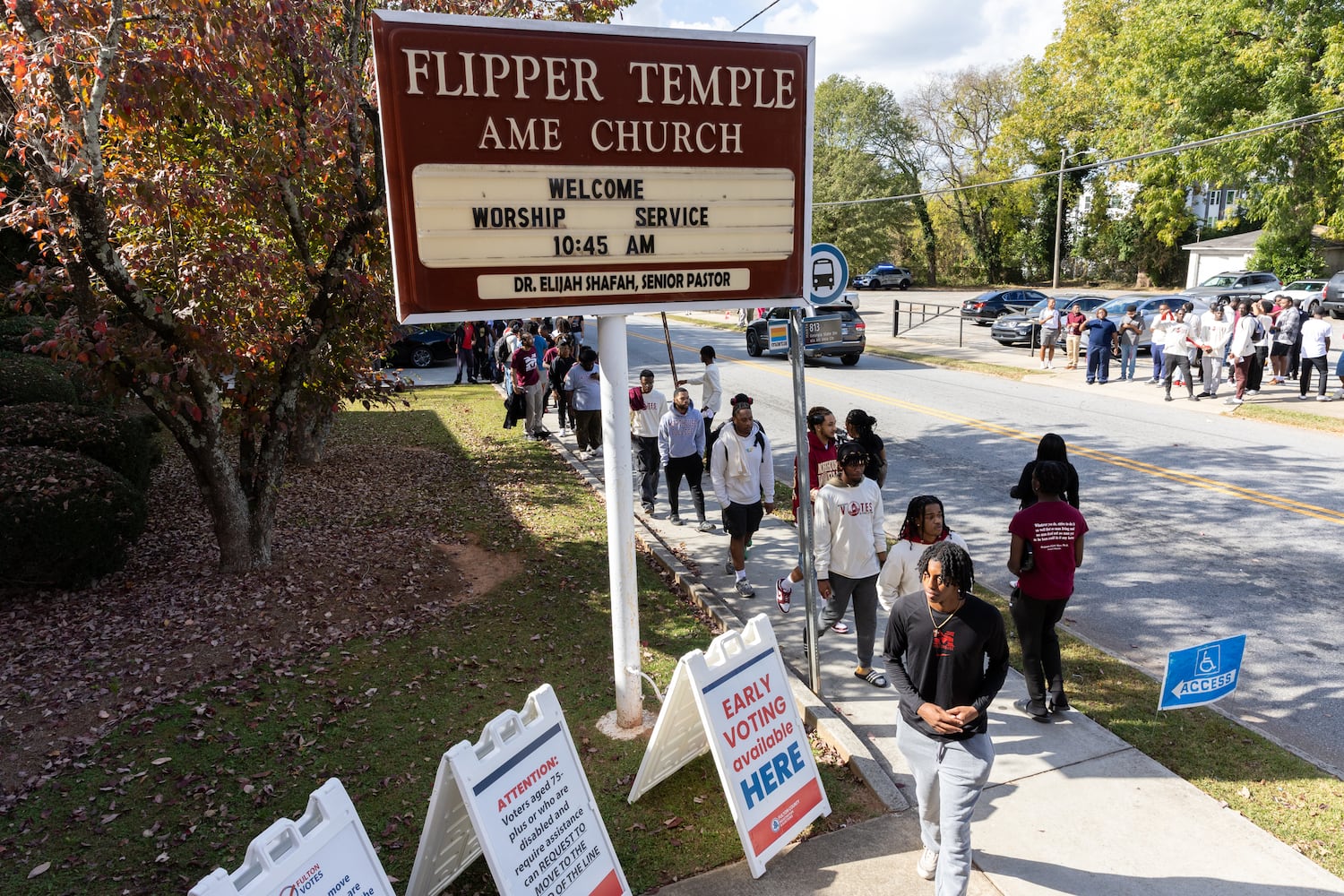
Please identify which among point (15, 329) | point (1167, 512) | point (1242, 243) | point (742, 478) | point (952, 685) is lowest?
point (1167, 512)

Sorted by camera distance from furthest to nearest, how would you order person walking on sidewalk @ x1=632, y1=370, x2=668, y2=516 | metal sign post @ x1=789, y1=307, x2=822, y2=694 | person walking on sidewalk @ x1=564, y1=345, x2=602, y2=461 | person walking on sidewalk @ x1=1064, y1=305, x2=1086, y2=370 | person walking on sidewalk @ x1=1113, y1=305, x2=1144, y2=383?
1. person walking on sidewalk @ x1=1064, y1=305, x2=1086, y2=370
2. person walking on sidewalk @ x1=1113, y1=305, x2=1144, y2=383
3. person walking on sidewalk @ x1=564, y1=345, x2=602, y2=461
4. person walking on sidewalk @ x1=632, y1=370, x2=668, y2=516
5. metal sign post @ x1=789, y1=307, x2=822, y2=694

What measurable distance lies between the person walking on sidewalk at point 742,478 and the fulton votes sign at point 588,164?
272cm

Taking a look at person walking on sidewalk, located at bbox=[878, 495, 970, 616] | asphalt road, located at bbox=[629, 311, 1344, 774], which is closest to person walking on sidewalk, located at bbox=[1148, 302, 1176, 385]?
asphalt road, located at bbox=[629, 311, 1344, 774]

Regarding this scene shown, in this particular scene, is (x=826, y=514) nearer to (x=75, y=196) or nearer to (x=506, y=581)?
(x=506, y=581)

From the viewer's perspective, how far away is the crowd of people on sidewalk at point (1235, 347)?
17094 mm

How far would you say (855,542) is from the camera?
675cm

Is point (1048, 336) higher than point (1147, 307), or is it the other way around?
point (1147, 307)

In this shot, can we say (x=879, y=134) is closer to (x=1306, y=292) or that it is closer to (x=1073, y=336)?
(x=1306, y=292)

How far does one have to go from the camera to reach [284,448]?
30.0ft

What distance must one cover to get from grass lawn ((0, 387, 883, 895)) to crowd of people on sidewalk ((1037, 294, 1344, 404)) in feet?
44.8

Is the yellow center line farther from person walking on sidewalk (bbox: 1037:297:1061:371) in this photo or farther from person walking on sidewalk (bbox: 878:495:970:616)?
person walking on sidewalk (bbox: 878:495:970:616)

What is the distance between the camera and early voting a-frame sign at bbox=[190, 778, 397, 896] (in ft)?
10.9

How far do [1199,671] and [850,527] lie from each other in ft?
7.83

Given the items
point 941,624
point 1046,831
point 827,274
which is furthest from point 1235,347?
point 941,624
